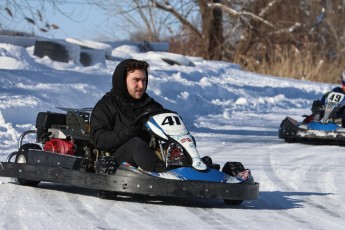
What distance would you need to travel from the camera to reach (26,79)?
55.3 ft

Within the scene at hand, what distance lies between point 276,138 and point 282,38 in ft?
75.5

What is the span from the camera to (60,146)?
27.3 feet

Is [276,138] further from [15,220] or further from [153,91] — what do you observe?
[15,220]

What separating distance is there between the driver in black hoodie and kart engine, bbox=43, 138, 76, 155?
0.43 meters

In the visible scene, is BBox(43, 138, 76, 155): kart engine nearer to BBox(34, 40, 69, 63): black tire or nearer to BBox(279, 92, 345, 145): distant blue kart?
BBox(279, 92, 345, 145): distant blue kart

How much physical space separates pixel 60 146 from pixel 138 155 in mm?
1193

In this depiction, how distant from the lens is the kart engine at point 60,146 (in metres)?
8.27

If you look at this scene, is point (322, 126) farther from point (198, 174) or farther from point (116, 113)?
point (198, 174)

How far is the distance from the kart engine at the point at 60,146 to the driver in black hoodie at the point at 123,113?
0.43m

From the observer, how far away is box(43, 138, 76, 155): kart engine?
8273 mm

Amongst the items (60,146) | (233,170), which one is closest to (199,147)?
(60,146)

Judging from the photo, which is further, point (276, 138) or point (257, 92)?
point (257, 92)

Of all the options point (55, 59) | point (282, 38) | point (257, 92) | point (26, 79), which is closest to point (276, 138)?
point (26, 79)

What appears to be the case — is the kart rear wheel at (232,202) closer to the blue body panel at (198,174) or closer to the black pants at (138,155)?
the blue body panel at (198,174)
